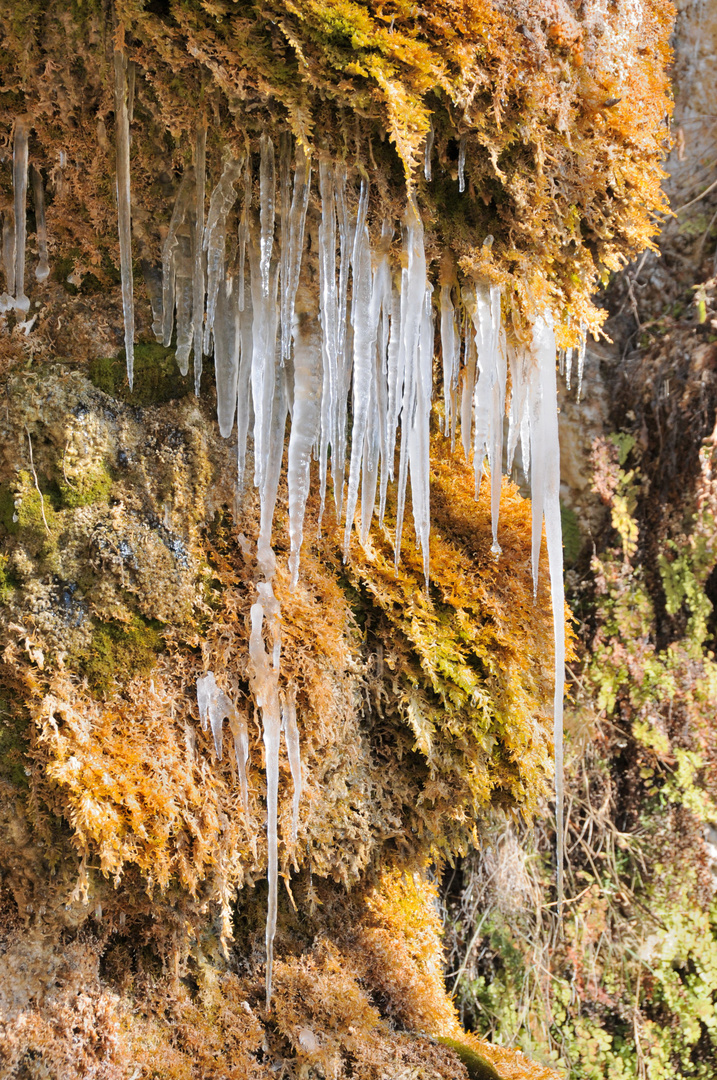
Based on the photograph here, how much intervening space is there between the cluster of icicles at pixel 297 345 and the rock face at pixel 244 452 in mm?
11

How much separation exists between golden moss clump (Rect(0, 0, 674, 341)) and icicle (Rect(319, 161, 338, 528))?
0.08 meters

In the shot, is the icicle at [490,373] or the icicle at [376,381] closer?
the icicle at [376,381]

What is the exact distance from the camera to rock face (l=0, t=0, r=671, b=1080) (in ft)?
5.90

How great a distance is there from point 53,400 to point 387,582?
121 centimetres

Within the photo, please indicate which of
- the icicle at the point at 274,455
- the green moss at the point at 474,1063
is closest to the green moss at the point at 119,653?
the icicle at the point at 274,455

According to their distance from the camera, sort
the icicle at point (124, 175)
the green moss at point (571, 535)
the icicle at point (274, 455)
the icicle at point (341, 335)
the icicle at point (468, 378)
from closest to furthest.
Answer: the icicle at point (124, 175)
the icicle at point (341, 335)
the icicle at point (274, 455)
the icicle at point (468, 378)
the green moss at point (571, 535)

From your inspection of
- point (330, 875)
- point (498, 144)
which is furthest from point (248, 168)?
point (330, 875)

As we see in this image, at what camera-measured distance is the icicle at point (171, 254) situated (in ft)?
6.50

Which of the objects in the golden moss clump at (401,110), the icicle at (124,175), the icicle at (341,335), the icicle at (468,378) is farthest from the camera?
the icicle at (468,378)

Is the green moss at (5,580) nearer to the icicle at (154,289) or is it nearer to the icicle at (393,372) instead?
the icicle at (154,289)

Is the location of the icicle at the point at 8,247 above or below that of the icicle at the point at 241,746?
above

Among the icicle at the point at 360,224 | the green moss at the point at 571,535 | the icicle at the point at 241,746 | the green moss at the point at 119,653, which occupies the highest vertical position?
the icicle at the point at 360,224

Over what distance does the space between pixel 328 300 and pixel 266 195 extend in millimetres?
292

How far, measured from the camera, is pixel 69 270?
221 centimetres
